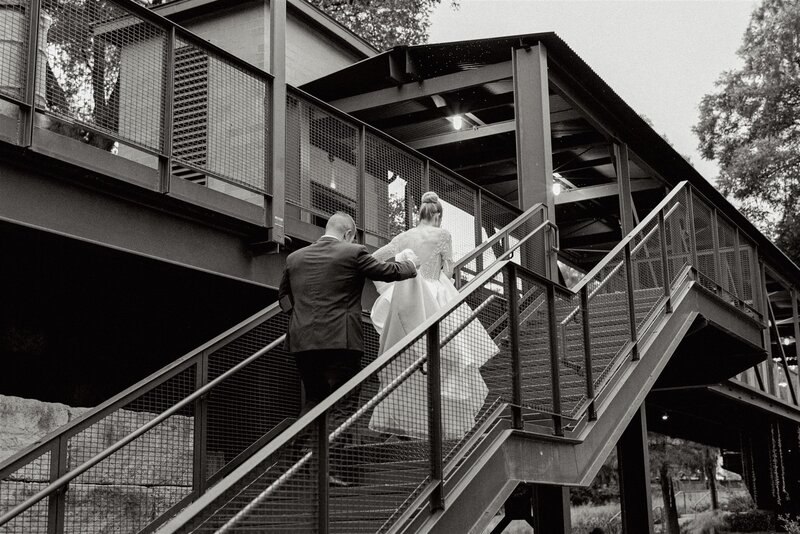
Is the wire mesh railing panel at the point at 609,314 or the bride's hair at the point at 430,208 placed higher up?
the bride's hair at the point at 430,208

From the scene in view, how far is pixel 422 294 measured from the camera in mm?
7129

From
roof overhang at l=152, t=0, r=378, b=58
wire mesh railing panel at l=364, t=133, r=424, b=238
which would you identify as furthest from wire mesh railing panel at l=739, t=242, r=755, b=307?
roof overhang at l=152, t=0, r=378, b=58

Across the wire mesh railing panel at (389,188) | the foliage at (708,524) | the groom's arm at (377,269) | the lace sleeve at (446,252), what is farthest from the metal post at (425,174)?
the foliage at (708,524)

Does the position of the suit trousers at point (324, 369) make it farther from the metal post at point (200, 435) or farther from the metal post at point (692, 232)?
the metal post at point (692, 232)

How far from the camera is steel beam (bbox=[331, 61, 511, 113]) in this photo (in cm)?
1277

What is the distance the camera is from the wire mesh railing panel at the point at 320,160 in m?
9.05

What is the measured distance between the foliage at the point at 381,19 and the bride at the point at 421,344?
1930 centimetres

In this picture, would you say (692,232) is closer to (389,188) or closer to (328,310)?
(389,188)

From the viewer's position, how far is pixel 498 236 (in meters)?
9.73

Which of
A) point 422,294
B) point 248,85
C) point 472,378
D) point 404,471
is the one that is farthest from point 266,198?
point 404,471

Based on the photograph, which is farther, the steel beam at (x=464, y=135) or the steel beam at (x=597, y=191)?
the steel beam at (x=597, y=191)

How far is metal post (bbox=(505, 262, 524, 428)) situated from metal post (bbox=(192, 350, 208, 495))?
2.26m

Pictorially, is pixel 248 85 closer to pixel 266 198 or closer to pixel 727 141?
pixel 266 198

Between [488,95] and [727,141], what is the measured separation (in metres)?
21.6
